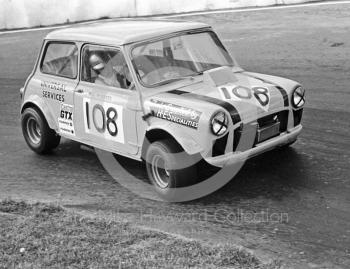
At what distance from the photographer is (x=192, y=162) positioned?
5516 millimetres

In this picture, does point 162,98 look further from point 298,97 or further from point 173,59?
point 298,97

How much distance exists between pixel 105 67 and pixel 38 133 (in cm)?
167

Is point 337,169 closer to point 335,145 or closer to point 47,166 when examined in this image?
point 335,145

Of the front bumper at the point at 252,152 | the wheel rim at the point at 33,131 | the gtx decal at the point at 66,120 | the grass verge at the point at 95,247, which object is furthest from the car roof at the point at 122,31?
the grass verge at the point at 95,247

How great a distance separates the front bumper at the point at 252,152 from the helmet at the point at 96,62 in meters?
1.75

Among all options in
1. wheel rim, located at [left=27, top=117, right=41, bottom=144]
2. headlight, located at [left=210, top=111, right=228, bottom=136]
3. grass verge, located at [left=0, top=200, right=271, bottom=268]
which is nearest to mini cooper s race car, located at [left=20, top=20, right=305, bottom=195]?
headlight, located at [left=210, top=111, right=228, bottom=136]

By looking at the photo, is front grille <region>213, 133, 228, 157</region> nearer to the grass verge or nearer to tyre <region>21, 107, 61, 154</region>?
the grass verge

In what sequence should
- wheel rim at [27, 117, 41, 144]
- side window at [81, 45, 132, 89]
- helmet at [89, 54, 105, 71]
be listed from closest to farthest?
side window at [81, 45, 132, 89] → helmet at [89, 54, 105, 71] → wheel rim at [27, 117, 41, 144]

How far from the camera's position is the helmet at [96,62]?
20.8 feet

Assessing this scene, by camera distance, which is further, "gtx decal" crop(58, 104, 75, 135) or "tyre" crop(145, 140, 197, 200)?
"gtx decal" crop(58, 104, 75, 135)

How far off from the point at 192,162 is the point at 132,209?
73cm

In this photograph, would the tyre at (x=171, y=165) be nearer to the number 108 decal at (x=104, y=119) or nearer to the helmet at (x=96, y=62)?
the number 108 decal at (x=104, y=119)

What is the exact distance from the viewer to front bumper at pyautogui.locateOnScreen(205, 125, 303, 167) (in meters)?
5.41

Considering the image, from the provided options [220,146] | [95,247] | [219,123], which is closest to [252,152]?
[220,146]
